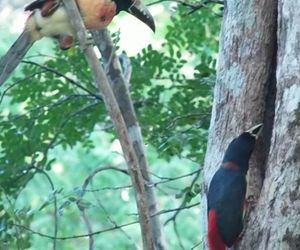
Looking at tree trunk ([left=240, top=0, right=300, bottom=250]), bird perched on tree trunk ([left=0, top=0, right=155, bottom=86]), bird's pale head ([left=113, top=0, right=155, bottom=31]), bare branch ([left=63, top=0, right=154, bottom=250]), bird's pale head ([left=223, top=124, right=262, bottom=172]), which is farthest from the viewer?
bird's pale head ([left=113, top=0, right=155, bottom=31])

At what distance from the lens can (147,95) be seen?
3.79 metres

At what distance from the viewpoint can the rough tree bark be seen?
2309 millimetres

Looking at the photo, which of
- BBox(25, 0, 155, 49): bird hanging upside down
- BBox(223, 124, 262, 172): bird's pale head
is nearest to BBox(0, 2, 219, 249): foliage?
BBox(25, 0, 155, 49): bird hanging upside down

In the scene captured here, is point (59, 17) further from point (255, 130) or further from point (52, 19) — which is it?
point (255, 130)

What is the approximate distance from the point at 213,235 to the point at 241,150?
0.72 feet

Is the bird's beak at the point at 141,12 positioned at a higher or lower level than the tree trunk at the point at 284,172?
higher

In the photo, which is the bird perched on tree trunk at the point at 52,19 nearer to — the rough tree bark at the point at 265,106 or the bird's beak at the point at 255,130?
the rough tree bark at the point at 265,106

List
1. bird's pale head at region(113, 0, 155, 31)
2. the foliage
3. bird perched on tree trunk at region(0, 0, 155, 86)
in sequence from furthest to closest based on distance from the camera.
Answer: the foliage → bird's pale head at region(113, 0, 155, 31) → bird perched on tree trunk at region(0, 0, 155, 86)

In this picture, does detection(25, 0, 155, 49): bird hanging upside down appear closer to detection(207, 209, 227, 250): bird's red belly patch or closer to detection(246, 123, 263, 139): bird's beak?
detection(246, 123, 263, 139): bird's beak

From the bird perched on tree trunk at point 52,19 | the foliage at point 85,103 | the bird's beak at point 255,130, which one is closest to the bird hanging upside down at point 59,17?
the bird perched on tree trunk at point 52,19

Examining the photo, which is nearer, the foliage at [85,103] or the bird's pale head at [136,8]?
the bird's pale head at [136,8]

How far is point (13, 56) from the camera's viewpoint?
2512mm

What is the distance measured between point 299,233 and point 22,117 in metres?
1.64

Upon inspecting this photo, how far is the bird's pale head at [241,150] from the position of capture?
2404 millimetres
